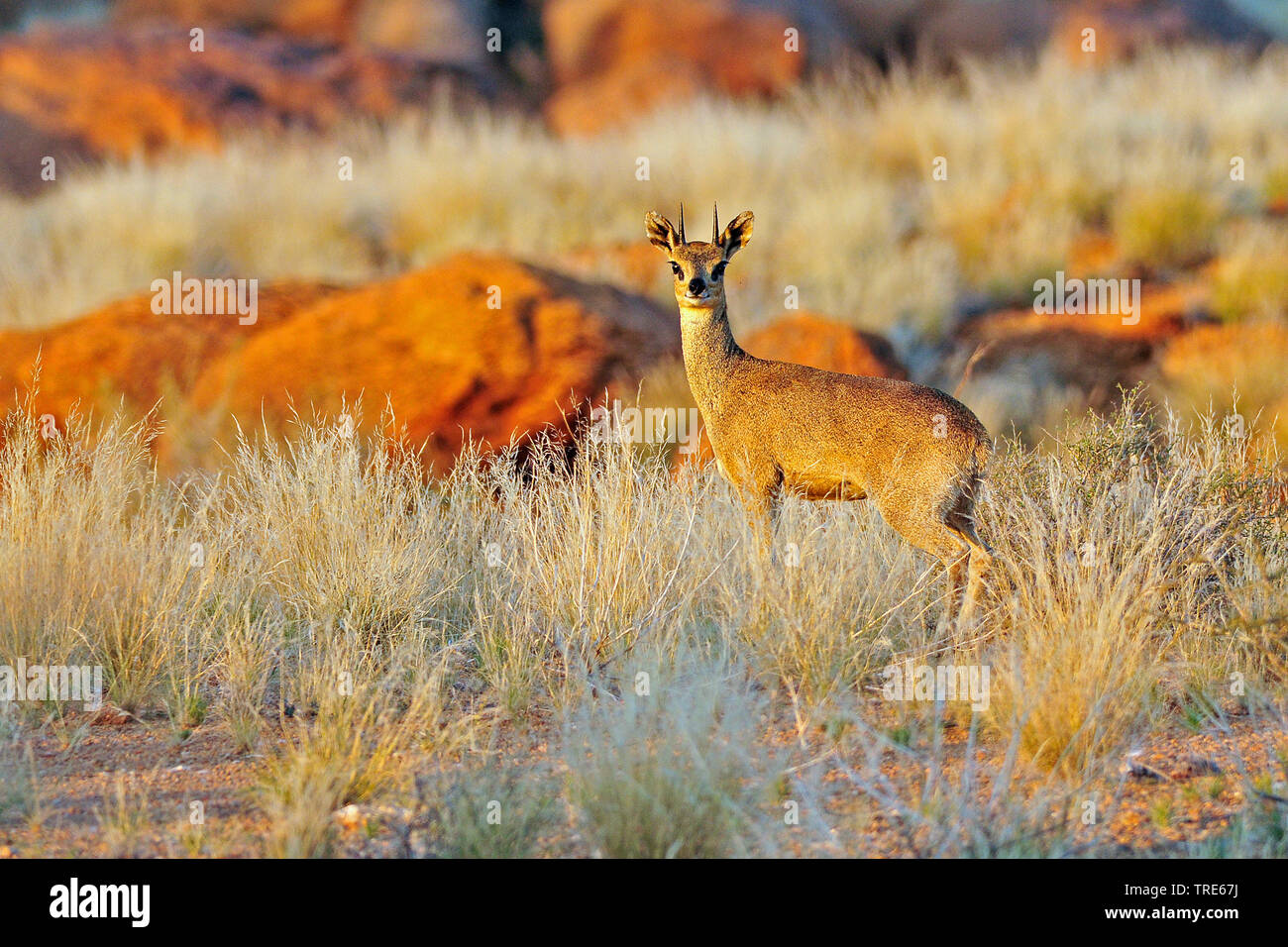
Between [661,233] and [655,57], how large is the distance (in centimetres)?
2315

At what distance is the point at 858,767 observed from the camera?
4.84m

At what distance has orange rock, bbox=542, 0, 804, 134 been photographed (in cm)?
2689

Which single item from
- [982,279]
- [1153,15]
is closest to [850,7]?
[1153,15]

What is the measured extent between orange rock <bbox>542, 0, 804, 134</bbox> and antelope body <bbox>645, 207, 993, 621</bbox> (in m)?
20.5

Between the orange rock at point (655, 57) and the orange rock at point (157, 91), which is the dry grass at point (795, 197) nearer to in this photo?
the orange rock at point (157, 91)

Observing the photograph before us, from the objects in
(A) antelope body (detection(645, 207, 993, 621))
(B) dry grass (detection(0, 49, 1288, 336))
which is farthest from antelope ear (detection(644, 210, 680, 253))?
(B) dry grass (detection(0, 49, 1288, 336))

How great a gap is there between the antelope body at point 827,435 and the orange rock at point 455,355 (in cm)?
330

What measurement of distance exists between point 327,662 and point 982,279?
34.6ft

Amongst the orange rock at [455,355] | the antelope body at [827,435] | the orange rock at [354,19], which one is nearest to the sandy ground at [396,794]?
the antelope body at [827,435]

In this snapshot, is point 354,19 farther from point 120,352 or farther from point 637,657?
point 637,657

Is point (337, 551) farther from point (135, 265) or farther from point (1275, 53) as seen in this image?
point (1275, 53)

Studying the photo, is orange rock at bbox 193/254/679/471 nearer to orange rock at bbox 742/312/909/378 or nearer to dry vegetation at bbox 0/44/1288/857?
dry vegetation at bbox 0/44/1288/857

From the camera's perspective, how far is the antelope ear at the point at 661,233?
5905 mm

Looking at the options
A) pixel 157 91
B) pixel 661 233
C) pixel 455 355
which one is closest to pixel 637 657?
pixel 661 233
